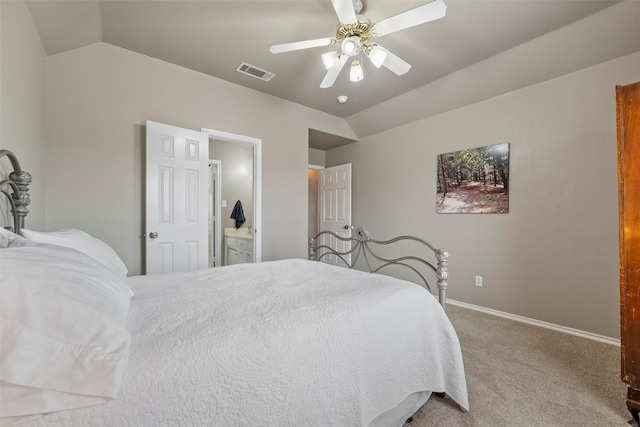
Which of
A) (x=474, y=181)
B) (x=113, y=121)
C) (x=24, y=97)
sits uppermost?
(x=113, y=121)

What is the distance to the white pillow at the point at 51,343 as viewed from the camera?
2.06ft

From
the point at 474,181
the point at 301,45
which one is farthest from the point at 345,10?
the point at 474,181

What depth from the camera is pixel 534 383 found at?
189 cm

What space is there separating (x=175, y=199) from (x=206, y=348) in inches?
94.7

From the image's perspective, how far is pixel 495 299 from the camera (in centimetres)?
326

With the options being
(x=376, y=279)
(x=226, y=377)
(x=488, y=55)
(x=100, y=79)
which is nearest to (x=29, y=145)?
(x=100, y=79)

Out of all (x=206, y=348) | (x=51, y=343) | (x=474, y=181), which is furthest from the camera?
(x=474, y=181)

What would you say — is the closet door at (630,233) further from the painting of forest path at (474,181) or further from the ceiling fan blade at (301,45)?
the ceiling fan blade at (301,45)

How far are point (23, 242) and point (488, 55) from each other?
380cm

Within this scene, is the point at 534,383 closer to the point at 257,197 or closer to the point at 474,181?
the point at 474,181

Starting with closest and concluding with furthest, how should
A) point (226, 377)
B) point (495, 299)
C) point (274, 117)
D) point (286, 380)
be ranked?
point (226, 377), point (286, 380), point (495, 299), point (274, 117)

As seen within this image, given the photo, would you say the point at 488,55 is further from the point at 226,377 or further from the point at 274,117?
the point at 226,377

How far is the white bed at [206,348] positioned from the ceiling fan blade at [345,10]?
1766 millimetres

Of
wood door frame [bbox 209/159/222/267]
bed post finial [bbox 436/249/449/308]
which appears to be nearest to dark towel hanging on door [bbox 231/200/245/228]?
wood door frame [bbox 209/159/222/267]
